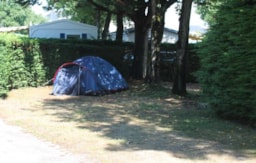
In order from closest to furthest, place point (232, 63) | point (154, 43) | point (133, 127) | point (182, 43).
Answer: point (133, 127)
point (232, 63)
point (182, 43)
point (154, 43)

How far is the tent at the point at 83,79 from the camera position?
51.3ft

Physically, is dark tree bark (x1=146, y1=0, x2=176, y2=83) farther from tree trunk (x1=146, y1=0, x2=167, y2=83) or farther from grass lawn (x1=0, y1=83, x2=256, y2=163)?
grass lawn (x1=0, y1=83, x2=256, y2=163)

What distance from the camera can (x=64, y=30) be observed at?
1417 inches

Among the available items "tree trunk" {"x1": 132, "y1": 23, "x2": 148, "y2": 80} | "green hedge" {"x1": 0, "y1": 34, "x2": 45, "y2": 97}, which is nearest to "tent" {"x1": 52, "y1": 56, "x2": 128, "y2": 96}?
"green hedge" {"x1": 0, "y1": 34, "x2": 45, "y2": 97}

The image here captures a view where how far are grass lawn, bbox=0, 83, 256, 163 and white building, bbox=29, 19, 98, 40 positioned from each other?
21100 millimetres

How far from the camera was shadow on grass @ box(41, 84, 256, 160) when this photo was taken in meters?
7.55

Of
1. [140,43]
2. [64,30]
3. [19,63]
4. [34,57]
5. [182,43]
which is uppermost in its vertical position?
[64,30]

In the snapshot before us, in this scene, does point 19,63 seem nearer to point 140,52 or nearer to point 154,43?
point 154,43

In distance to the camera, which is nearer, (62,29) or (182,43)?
(182,43)

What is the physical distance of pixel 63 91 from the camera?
1563 centimetres

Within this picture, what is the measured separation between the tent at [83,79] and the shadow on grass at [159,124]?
0.84m

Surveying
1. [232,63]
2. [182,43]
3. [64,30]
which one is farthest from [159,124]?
[64,30]

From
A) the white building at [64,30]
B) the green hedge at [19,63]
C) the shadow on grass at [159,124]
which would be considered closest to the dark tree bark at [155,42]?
the shadow on grass at [159,124]

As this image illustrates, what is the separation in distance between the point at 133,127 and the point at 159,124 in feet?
2.27
